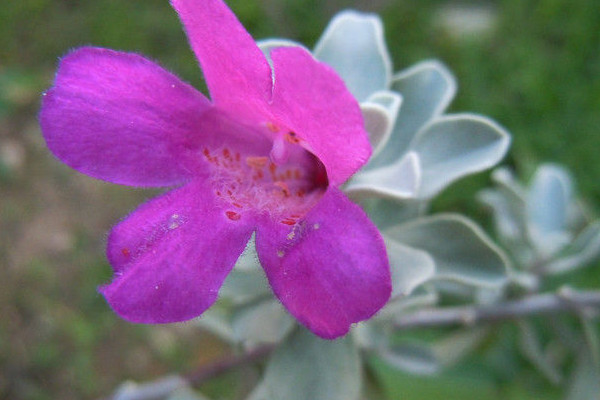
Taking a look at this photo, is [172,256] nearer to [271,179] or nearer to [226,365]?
[271,179]

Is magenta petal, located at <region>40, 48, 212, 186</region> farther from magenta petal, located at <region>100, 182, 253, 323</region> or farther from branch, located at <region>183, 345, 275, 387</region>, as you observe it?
branch, located at <region>183, 345, 275, 387</region>

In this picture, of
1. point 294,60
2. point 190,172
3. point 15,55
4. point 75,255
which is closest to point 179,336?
point 75,255

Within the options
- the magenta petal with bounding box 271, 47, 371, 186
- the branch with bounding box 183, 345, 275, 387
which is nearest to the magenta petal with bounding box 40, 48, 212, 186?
the magenta petal with bounding box 271, 47, 371, 186

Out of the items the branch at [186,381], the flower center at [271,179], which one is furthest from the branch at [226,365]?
the flower center at [271,179]

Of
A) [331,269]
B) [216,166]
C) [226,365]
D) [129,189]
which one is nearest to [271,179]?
[216,166]

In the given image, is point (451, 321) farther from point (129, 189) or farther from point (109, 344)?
point (129, 189)

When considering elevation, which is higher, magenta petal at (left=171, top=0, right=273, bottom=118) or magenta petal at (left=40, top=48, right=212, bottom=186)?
magenta petal at (left=171, top=0, right=273, bottom=118)
